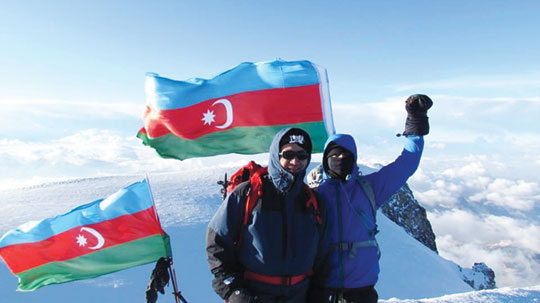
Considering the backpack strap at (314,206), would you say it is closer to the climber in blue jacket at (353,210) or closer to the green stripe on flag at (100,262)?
the climber in blue jacket at (353,210)

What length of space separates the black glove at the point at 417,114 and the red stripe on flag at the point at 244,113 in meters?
1.48

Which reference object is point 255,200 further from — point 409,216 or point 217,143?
point 409,216

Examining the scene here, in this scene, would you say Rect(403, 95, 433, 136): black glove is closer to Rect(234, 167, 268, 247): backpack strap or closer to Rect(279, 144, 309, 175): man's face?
Rect(279, 144, 309, 175): man's face

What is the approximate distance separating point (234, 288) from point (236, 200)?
0.73 m

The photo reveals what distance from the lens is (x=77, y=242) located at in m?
5.11

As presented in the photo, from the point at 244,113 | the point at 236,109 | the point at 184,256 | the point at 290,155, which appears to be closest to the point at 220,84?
the point at 236,109

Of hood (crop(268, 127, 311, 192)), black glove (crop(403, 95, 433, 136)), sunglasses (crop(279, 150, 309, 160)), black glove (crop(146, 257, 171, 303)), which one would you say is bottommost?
black glove (crop(146, 257, 171, 303))

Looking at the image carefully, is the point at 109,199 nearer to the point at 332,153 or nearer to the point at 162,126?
the point at 162,126

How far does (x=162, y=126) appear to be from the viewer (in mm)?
5277

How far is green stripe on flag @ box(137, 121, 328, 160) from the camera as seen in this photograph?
5.15 metres

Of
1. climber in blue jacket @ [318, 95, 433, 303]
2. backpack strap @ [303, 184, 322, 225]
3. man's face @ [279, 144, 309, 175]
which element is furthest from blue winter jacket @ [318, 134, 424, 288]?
man's face @ [279, 144, 309, 175]

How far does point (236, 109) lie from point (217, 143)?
0.61m

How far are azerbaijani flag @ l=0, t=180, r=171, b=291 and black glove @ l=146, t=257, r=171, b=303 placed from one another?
343 millimetres

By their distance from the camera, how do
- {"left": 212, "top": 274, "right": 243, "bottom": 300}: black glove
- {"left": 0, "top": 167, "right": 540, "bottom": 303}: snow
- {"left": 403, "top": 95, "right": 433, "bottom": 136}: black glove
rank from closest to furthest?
1. {"left": 212, "top": 274, "right": 243, "bottom": 300}: black glove
2. {"left": 403, "top": 95, "right": 433, "bottom": 136}: black glove
3. {"left": 0, "top": 167, "right": 540, "bottom": 303}: snow
